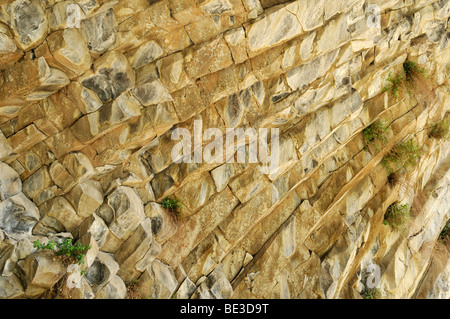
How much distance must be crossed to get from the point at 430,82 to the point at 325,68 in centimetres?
398

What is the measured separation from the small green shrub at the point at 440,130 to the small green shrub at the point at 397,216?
7.04ft

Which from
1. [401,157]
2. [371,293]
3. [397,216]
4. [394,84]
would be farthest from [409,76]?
[371,293]

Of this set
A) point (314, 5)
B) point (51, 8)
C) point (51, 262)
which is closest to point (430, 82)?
point (314, 5)

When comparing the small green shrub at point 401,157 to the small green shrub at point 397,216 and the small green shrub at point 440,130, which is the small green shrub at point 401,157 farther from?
the small green shrub at point 440,130

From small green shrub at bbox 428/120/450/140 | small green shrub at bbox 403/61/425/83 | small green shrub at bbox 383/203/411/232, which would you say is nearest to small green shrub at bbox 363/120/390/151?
small green shrub at bbox 403/61/425/83

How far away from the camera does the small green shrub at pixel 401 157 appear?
9.46 meters

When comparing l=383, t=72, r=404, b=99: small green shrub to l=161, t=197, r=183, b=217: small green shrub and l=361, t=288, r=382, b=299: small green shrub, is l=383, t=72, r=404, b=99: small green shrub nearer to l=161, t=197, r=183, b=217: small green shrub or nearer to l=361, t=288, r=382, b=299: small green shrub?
l=361, t=288, r=382, b=299: small green shrub

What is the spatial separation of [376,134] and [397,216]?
2084mm

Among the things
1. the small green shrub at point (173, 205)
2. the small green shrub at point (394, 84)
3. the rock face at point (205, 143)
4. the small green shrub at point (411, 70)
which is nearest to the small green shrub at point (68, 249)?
the rock face at point (205, 143)

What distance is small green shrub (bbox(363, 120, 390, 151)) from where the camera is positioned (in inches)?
362

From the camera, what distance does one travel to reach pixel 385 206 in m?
9.46

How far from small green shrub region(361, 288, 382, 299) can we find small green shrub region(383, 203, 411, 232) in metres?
1.60

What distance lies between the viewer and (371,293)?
9.04 meters

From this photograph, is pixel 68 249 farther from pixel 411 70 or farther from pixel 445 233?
pixel 445 233
